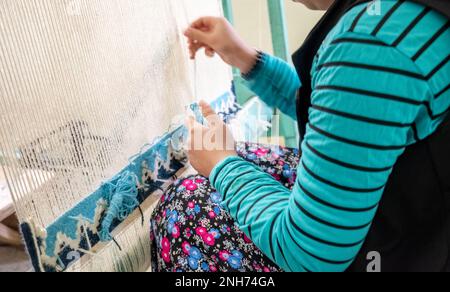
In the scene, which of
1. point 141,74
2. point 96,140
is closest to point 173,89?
point 141,74

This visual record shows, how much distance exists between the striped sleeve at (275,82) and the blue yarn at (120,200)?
17.5 inches

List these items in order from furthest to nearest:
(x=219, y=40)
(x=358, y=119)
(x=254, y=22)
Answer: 1. (x=254, y=22)
2. (x=219, y=40)
3. (x=358, y=119)

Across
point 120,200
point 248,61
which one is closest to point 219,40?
point 248,61

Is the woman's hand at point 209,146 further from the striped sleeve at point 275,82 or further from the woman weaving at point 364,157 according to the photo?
the striped sleeve at point 275,82

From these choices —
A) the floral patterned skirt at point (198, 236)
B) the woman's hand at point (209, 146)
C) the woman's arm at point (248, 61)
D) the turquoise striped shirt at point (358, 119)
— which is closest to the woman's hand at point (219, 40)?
the woman's arm at point (248, 61)

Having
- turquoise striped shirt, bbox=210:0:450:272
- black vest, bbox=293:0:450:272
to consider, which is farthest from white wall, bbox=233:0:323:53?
turquoise striped shirt, bbox=210:0:450:272

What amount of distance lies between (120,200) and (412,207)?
61cm

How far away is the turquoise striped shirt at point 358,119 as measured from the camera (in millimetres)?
394

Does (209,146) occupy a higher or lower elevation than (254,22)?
lower

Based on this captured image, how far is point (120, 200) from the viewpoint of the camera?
80cm

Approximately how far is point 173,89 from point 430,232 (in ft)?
2.29

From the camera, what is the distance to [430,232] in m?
0.52

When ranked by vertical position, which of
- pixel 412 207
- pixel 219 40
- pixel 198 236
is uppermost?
pixel 219 40

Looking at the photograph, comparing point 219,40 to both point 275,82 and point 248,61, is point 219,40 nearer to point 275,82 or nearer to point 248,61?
point 248,61
